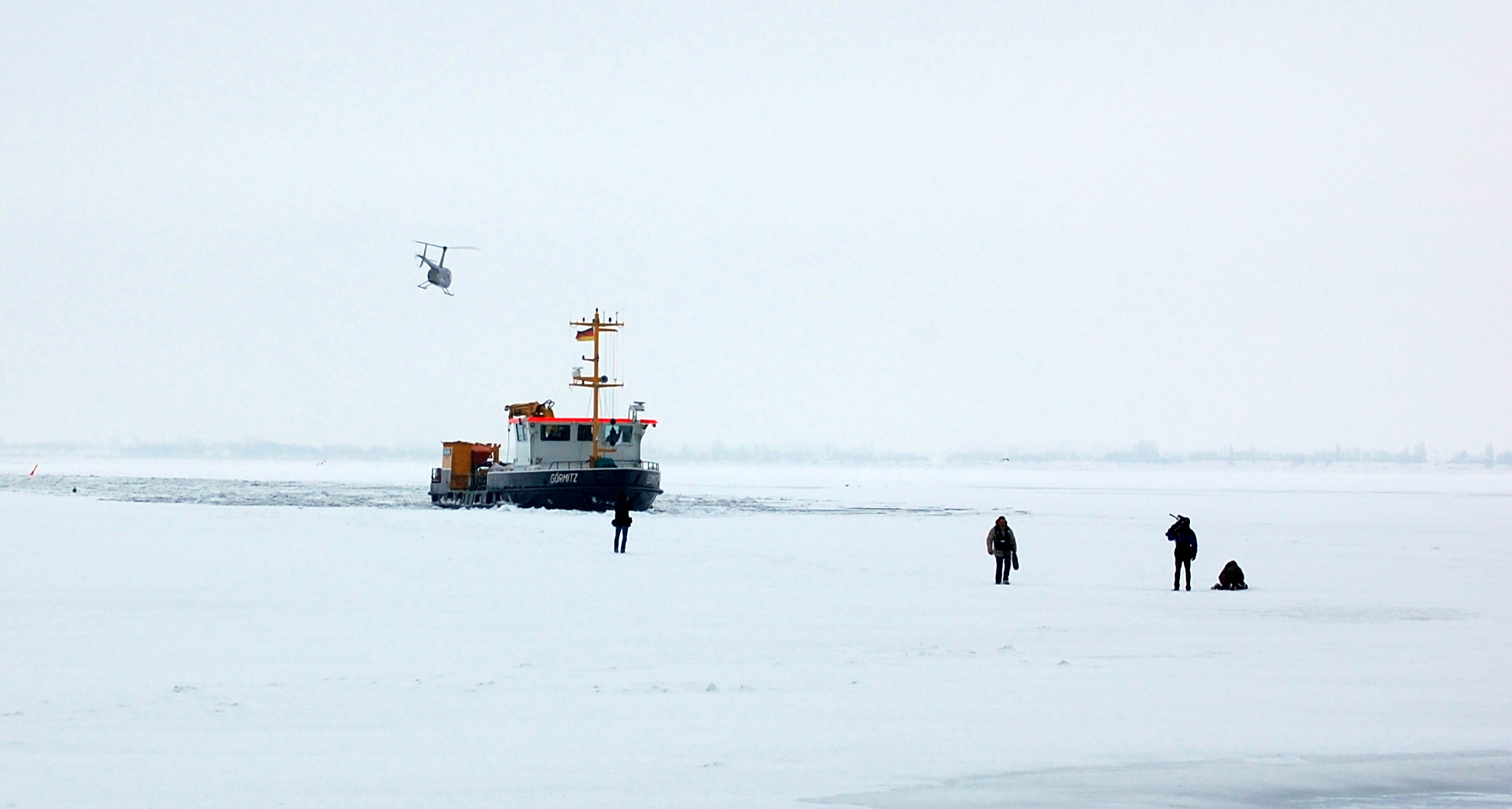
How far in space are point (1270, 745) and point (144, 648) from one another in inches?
414

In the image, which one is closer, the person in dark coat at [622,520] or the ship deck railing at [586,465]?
the person in dark coat at [622,520]

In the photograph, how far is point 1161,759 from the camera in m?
10.6

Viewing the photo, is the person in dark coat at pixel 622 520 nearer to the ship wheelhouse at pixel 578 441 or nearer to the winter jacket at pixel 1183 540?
the winter jacket at pixel 1183 540

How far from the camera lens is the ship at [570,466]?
55406mm

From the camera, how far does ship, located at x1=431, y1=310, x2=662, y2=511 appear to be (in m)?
55.4

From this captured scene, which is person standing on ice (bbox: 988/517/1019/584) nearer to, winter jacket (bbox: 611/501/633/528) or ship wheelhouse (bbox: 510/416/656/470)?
winter jacket (bbox: 611/501/633/528)

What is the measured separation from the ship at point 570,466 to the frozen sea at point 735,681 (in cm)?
2557

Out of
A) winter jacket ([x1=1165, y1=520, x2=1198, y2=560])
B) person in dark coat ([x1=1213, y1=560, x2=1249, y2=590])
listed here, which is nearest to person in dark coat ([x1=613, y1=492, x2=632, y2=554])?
winter jacket ([x1=1165, y1=520, x2=1198, y2=560])

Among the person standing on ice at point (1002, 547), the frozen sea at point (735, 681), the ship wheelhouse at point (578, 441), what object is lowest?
the frozen sea at point (735, 681)

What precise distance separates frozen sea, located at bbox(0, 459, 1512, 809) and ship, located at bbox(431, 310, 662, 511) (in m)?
25.6

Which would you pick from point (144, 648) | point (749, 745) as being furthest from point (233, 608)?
point (749, 745)

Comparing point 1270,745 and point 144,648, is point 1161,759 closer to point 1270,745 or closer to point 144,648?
point 1270,745

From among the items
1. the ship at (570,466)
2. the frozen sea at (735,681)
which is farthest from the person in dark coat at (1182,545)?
the ship at (570,466)

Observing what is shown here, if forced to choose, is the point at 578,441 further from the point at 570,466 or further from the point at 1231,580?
the point at 1231,580
